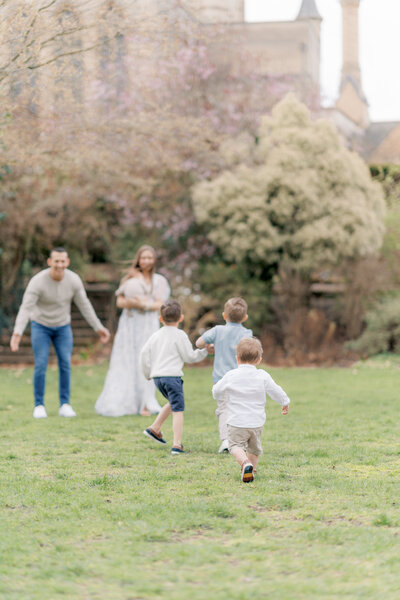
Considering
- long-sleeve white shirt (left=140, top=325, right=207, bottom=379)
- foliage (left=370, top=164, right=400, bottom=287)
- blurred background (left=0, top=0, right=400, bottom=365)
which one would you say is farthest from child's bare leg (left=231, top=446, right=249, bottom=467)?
foliage (left=370, top=164, right=400, bottom=287)

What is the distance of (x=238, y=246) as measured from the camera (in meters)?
15.6

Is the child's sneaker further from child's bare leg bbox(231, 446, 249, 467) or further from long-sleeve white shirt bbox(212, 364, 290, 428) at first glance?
long-sleeve white shirt bbox(212, 364, 290, 428)

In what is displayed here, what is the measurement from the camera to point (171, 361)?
6918mm

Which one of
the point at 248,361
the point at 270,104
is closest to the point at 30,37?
the point at 248,361

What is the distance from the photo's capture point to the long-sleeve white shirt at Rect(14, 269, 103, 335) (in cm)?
888

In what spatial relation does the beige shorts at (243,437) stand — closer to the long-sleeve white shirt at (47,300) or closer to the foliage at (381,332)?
the long-sleeve white shirt at (47,300)

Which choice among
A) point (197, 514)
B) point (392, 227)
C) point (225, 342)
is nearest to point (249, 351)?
point (225, 342)

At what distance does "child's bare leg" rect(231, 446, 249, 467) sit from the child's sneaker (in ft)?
0.20

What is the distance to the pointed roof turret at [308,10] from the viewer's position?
36.6 meters

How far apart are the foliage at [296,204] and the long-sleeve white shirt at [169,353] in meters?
8.68

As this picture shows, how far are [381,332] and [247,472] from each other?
10.2 metres

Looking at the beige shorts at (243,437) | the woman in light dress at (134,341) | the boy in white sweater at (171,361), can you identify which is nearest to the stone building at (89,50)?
the woman in light dress at (134,341)

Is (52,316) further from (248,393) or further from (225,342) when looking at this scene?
(248,393)

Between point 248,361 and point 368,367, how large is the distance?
863cm
